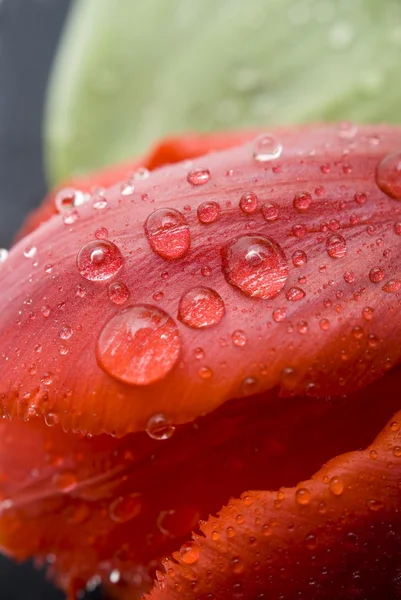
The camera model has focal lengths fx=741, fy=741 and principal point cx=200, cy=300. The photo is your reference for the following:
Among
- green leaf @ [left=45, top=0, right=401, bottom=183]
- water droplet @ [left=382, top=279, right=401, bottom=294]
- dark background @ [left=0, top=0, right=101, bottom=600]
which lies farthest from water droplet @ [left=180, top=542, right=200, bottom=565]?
dark background @ [left=0, top=0, right=101, bottom=600]

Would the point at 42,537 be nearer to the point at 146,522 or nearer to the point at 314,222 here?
the point at 146,522

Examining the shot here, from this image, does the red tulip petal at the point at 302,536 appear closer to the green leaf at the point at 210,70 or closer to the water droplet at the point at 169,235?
the water droplet at the point at 169,235

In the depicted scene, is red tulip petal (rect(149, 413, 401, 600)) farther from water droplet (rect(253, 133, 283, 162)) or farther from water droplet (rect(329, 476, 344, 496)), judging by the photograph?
water droplet (rect(253, 133, 283, 162))

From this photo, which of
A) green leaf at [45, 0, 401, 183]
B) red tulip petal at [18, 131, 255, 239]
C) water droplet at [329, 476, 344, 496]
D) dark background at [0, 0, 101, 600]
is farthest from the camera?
dark background at [0, 0, 101, 600]

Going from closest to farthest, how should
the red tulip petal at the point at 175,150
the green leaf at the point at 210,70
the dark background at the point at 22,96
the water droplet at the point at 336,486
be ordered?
the water droplet at the point at 336,486 → the red tulip petal at the point at 175,150 → the green leaf at the point at 210,70 → the dark background at the point at 22,96

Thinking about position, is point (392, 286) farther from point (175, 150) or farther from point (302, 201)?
point (175, 150)

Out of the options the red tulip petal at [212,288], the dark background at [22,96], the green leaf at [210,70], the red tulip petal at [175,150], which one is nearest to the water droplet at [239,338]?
the red tulip petal at [212,288]
